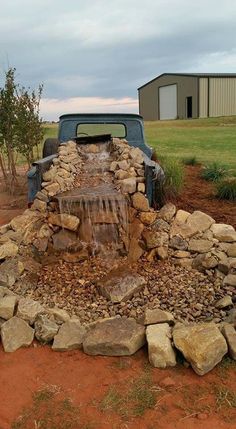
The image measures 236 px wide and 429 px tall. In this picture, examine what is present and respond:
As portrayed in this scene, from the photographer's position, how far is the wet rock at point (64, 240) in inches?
197

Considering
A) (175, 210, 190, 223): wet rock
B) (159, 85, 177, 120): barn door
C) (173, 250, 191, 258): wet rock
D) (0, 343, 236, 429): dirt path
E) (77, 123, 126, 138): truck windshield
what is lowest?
(0, 343, 236, 429): dirt path

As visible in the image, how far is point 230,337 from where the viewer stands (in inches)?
132

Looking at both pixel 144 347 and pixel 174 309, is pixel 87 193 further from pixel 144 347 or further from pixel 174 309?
pixel 144 347

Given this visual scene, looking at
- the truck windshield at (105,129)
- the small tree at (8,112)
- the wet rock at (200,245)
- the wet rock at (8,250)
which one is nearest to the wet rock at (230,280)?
the wet rock at (200,245)

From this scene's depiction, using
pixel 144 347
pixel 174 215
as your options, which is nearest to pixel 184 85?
pixel 174 215

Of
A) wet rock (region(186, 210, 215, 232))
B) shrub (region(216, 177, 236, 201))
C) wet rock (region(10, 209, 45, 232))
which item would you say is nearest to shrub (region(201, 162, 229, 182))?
shrub (region(216, 177, 236, 201))

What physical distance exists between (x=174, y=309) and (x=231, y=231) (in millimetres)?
1601

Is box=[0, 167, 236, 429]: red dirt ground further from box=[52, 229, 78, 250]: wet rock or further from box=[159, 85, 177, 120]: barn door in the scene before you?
box=[159, 85, 177, 120]: barn door

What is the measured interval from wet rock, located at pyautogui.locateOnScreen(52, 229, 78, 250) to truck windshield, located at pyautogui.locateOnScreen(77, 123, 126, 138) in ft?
10.3

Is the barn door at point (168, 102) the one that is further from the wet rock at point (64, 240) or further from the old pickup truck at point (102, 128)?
the wet rock at point (64, 240)

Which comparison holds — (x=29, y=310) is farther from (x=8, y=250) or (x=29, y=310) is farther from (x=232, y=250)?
(x=232, y=250)

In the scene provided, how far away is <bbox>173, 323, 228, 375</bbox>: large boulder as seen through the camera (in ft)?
10.5

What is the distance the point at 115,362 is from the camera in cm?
341

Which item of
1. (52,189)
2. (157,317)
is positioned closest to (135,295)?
(157,317)
